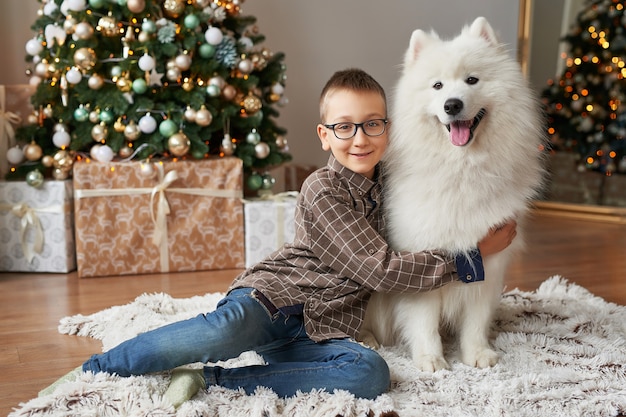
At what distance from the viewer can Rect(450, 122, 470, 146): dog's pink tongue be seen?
5.91 ft

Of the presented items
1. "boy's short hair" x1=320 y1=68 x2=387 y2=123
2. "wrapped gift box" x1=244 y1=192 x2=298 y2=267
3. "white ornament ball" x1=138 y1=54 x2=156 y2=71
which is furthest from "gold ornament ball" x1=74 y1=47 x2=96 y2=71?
"boy's short hair" x1=320 y1=68 x2=387 y2=123

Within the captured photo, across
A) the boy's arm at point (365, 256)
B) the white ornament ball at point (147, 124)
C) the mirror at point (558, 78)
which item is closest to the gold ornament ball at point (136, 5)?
the white ornament ball at point (147, 124)

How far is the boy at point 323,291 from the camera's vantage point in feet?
5.55

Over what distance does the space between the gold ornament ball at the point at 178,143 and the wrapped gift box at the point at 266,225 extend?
1.26ft

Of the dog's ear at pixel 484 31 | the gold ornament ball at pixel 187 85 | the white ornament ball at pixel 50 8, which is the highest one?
the white ornament ball at pixel 50 8

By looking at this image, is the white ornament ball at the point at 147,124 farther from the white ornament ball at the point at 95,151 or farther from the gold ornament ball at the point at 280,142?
the gold ornament ball at the point at 280,142

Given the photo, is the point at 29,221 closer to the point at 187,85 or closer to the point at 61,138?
the point at 61,138

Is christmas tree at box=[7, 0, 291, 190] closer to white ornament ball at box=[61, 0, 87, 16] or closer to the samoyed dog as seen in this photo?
white ornament ball at box=[61, 0, 87, 16]

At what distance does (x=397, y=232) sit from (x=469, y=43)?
21.1 inches

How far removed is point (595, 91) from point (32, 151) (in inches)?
136

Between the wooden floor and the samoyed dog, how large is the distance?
100 cm

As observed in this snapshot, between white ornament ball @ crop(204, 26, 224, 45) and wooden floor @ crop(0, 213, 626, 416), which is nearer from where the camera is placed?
wooden floor @ crop(0, 213, 626, 416)

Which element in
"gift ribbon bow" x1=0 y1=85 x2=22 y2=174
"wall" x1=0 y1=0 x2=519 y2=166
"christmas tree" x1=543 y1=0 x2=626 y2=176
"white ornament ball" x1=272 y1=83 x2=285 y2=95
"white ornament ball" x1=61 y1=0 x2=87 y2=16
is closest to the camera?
"white ornament ball" x1=61 y1=0 x2=87 y2=16

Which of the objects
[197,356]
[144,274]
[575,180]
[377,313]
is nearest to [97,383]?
[197,356]
